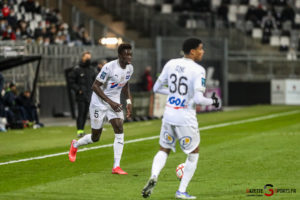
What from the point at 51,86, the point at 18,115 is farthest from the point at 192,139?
the point at 51,86

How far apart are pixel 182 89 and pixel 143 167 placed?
4.24 m

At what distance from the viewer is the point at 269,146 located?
17.0m

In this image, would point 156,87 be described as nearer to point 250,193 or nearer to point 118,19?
point 250,193

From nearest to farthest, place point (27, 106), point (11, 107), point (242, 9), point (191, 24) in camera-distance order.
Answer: point (11, 107) → point (27, 106) → point (191, 24) → point (242, 9)

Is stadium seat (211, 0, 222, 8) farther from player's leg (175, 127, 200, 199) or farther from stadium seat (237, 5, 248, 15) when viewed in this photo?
player's leg (175, 127, 200, 199)

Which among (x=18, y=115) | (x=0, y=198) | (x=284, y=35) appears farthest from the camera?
(x=284, y=35)

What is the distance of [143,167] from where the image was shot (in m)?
13.5

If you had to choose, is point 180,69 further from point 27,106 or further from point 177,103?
point 27,106

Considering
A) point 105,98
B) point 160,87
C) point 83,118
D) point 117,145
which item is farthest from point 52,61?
point 160,87

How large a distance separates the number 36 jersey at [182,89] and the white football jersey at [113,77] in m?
3.24

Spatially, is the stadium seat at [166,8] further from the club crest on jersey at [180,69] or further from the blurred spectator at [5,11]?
the club crest on jersey at [180,69]

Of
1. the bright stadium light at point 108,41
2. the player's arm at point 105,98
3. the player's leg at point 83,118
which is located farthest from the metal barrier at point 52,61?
the player's arm at point 105,98

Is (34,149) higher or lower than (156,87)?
lower

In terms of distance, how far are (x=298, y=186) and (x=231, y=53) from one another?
89.5ft
